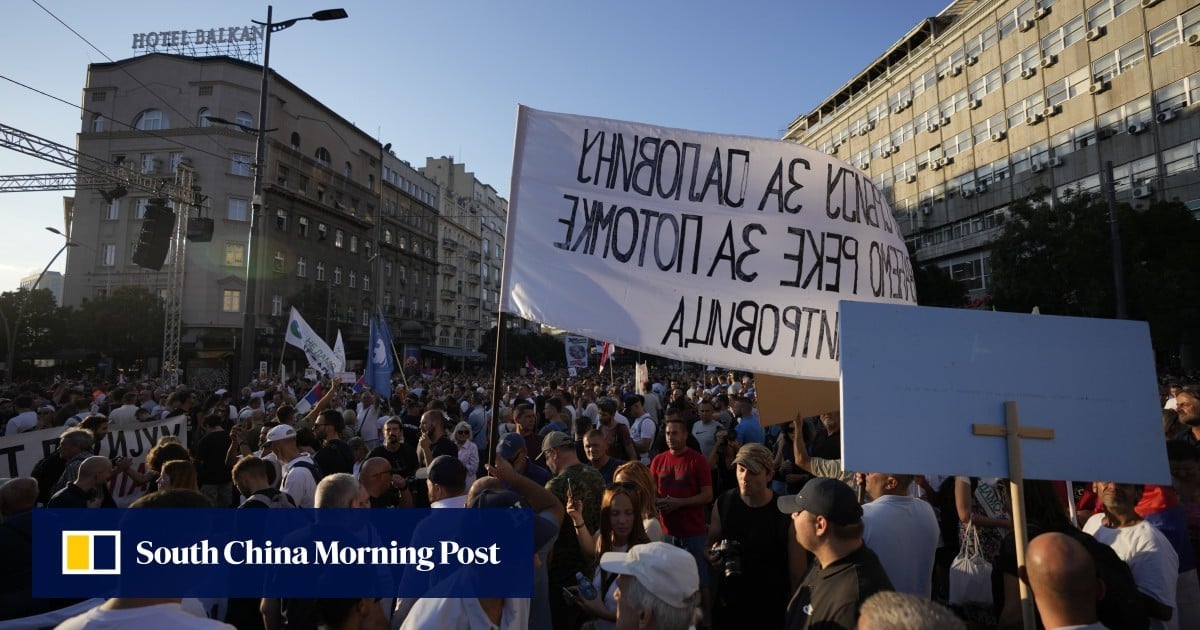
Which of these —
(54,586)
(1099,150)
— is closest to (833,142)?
(1099,150)

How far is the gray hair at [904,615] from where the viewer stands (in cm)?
185

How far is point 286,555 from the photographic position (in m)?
3.34

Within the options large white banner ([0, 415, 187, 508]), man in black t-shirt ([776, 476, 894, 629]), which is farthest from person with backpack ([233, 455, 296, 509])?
man in black t-shirt ([776, 476, 894, 629])

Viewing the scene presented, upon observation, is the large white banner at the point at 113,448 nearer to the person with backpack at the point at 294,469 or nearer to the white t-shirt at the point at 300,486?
the person with backpack at the point at 294,469

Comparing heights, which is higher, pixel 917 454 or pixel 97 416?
pixel 917 454

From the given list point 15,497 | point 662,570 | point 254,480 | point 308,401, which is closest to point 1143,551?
point 662,570

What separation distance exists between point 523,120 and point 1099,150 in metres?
36.8

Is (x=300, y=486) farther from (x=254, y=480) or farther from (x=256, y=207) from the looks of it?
(x=256, y=207)

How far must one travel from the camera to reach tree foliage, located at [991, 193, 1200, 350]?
20.5 m

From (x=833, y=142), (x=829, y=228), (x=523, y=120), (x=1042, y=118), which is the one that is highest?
(x=833, y=142)

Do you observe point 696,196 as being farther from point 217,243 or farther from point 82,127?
point 82,127

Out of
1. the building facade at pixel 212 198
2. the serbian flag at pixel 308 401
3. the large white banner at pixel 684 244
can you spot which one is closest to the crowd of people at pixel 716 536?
the large white banner at pixel 684 244

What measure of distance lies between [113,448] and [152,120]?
158 ft

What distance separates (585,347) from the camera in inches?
993
